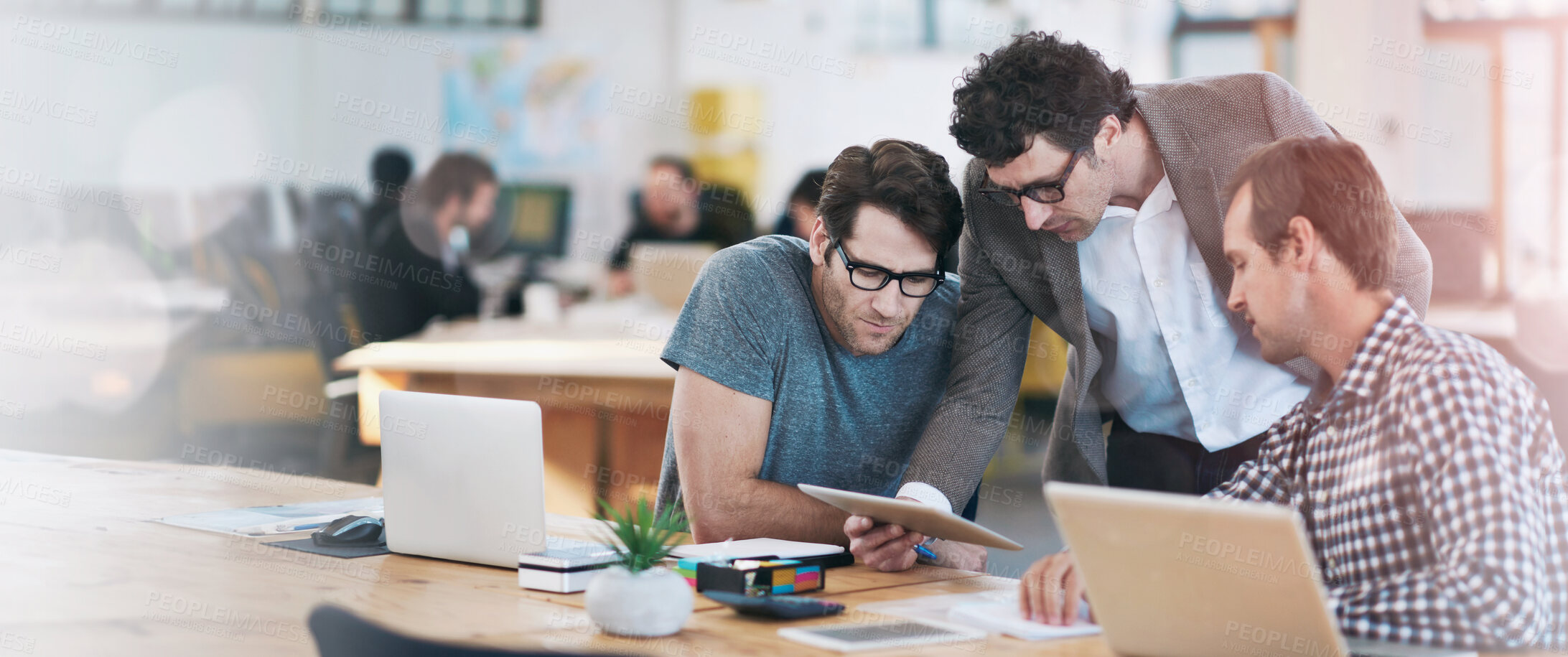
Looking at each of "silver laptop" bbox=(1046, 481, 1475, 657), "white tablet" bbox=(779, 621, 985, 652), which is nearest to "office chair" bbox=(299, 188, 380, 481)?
"white tablet" bbox=(779, 621, 985, 652)

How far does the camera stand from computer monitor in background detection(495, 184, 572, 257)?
25.0ft

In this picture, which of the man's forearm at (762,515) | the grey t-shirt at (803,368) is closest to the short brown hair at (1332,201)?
the grey t-shirt at (803,368)

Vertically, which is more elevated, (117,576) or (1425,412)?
(1425,412)

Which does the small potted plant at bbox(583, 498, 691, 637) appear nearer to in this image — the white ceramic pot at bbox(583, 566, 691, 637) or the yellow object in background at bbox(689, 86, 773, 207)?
the white ceramic pot at bbox(583, 566, 691, 637)

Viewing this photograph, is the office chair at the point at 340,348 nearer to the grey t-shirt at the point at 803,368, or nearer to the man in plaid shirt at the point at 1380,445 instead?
the grey t-shirt at the point at 803,368

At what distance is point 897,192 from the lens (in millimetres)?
2082

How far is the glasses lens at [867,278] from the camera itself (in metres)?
2.11

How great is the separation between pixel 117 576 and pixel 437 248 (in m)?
3.56

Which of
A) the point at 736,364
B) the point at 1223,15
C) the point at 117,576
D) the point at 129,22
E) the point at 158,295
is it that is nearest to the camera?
the point at 117,576

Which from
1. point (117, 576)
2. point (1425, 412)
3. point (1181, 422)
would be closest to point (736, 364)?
point (1181, 422)

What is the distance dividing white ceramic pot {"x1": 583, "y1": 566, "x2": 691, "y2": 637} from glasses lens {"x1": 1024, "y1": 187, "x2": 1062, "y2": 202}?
0.90 metres

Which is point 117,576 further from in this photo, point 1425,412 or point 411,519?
point 1425,412

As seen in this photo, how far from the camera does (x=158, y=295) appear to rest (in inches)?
299

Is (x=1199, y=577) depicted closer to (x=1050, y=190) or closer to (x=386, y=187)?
(x=1050, y=190)
